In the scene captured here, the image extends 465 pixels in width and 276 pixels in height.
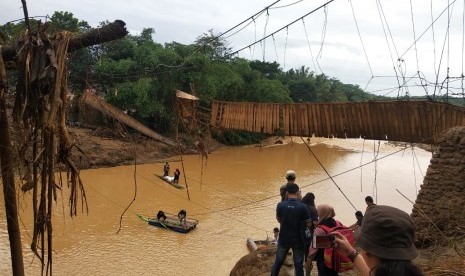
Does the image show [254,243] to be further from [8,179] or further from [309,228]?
[8,179]

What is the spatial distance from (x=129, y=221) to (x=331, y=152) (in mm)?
21629

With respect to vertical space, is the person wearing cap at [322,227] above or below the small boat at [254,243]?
above

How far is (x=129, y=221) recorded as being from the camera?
37.3 ft

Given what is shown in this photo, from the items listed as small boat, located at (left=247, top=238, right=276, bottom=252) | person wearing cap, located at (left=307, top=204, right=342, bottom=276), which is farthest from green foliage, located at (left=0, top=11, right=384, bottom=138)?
person wearing cap, located at (left=307, top=204, right=342, bottom=276)

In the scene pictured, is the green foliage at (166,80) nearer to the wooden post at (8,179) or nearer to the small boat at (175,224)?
the small boat at (175,224)

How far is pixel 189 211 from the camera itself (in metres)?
12.8

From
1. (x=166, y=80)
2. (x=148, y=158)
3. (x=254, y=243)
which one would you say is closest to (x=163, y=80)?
(x=166, y=80)

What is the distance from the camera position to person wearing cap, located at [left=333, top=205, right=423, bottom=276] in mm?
1361

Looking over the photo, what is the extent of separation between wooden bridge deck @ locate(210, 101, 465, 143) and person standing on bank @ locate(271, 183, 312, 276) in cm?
229

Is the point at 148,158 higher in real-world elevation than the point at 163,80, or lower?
lower

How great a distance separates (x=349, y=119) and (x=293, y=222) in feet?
8.35

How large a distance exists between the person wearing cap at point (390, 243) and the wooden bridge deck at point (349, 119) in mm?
4636

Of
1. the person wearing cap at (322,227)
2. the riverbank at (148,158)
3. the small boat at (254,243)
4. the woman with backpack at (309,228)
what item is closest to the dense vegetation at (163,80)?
the riverbank at (148,158)

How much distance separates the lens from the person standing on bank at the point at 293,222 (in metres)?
4.01
